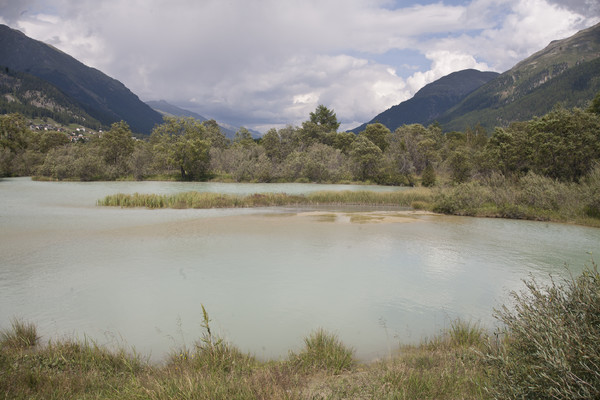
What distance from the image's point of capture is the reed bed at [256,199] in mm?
30984

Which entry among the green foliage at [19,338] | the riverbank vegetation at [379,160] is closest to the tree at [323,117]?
the riverbank vegetation at [379,160]

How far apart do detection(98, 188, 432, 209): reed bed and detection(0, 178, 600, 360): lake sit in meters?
8.06

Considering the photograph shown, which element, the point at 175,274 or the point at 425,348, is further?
the point at 175,274

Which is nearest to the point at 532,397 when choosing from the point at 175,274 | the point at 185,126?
the point at 175,274

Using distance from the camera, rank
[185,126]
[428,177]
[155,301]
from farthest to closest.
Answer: [185,126]
[428,177]
[155,301]

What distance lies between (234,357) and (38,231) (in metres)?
19.5

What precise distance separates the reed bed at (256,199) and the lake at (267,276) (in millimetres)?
8061

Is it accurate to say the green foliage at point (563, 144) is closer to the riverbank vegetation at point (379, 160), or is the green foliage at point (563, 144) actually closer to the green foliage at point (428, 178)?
the riverbank vegetation at point (379, 160)

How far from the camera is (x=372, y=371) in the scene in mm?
4922

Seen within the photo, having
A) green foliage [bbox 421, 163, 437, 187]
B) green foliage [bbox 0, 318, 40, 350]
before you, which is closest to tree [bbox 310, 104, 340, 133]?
green foliage [bbox 421, 163, 437, 187]

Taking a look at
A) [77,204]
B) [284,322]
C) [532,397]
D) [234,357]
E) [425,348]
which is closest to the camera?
[532,397]

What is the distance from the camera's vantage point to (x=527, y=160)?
37.5 m

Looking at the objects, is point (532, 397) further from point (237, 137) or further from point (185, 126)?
point (237, 137)

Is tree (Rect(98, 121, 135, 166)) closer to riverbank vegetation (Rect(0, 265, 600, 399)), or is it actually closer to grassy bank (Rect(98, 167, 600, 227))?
grassy bank (Rect(98, 167, 600, 227))
